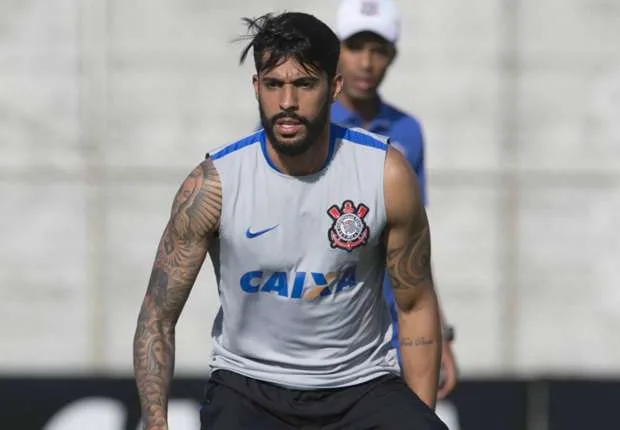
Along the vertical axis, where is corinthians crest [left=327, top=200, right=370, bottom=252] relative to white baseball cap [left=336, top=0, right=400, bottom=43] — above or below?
below

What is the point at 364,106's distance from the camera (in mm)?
5949

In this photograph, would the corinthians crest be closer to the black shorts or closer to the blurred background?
the black shorts

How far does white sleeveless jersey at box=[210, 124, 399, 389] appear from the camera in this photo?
446 cm

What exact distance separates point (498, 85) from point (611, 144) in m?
0.76

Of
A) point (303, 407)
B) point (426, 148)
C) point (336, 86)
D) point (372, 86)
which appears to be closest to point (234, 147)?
point (336, 86)

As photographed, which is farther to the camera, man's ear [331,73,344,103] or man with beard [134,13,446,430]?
man's ear [331,73,344,103]

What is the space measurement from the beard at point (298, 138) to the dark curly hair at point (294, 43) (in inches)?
4.8

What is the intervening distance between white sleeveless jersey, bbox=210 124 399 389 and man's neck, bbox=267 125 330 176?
2cm

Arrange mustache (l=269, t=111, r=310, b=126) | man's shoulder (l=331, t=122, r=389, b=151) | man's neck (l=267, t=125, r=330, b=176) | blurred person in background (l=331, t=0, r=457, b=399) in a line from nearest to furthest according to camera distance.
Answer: mustache (l=269, t=111, r=310, b=126), man's neck (l=267, t=125, r=330, b=176), man's shoulder (l=331, t=122, r=389, b=151), blurred person in background (l=331, t=0, r=457, b=399)

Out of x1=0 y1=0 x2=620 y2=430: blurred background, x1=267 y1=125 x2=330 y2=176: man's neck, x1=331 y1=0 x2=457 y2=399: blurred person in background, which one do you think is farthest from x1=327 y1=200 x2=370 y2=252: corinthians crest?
x1=0 y1=0 x2=620 y2=430: blurred background

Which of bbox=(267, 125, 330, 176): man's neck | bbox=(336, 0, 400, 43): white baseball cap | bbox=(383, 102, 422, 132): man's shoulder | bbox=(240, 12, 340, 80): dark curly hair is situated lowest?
bbox=(267, 125, 330, 176): man's neck

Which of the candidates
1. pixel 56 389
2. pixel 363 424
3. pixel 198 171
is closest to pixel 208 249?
pixel 198 171

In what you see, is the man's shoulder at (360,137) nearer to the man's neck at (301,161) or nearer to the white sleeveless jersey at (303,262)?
the white sleeveless jersey at (303,262)

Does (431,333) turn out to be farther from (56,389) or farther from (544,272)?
(544,272)
